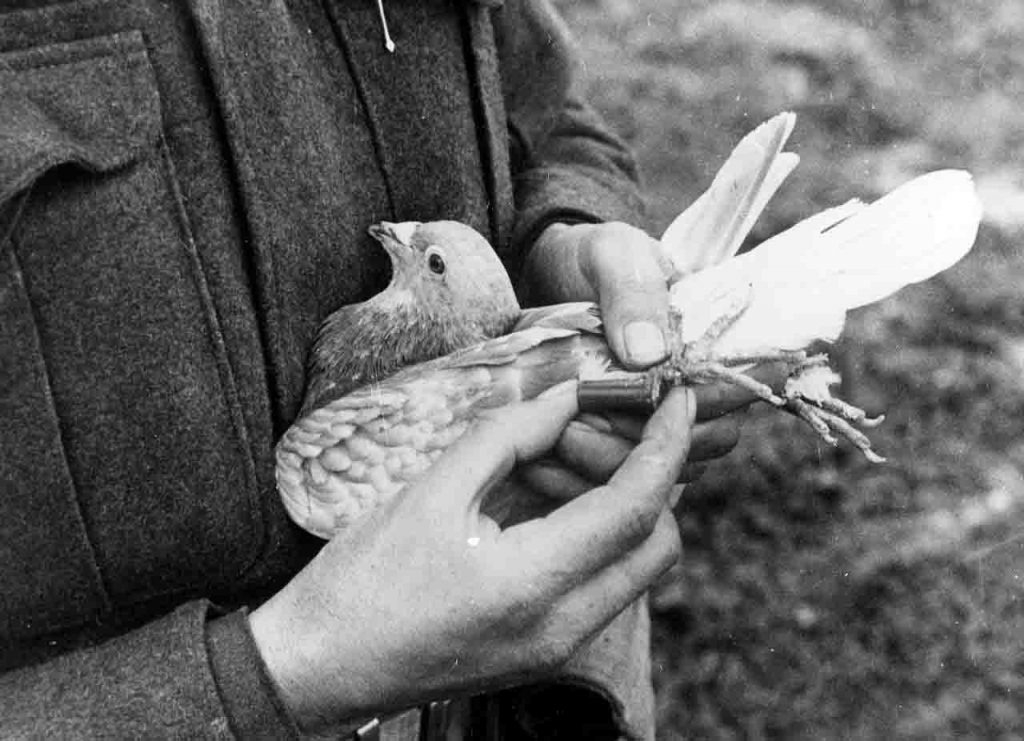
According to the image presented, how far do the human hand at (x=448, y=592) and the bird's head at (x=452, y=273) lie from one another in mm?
297

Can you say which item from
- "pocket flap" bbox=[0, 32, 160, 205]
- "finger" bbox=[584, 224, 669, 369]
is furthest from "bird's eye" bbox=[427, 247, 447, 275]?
"pocket flap" bbox=[0, 32, 160, 205]

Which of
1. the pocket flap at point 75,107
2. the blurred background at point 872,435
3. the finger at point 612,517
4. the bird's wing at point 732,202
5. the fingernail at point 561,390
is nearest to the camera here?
the pocket flap at point 75,107

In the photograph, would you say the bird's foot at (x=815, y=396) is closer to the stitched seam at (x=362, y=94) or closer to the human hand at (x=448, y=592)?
the human hand at (x=448, y=592)

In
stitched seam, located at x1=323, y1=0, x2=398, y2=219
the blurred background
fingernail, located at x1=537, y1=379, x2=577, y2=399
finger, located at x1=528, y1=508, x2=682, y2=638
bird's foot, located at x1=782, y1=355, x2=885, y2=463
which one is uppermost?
stitched seam, located at x1=323, y1=0, x2=398, y2=219

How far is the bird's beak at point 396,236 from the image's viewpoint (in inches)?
63.4

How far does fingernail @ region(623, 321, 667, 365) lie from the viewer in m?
1.45

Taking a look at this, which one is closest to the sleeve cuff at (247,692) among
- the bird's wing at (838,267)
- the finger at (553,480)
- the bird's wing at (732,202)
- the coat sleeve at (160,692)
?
the coat sleeve at (160,692)

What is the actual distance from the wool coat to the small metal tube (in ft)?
1.24

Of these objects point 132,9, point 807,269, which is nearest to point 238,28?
point 132,9

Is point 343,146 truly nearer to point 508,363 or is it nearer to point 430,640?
point 508,363

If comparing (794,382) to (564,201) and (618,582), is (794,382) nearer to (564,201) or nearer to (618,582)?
(618,582)

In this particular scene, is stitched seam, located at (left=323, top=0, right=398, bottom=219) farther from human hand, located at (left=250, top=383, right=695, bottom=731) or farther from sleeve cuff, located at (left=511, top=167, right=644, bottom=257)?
human hand, located at (left=250, top=383, right=695, bottom=731)

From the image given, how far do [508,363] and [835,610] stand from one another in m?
2.00

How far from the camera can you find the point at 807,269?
1.57 m
